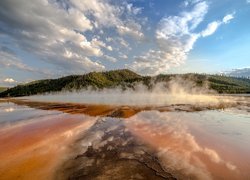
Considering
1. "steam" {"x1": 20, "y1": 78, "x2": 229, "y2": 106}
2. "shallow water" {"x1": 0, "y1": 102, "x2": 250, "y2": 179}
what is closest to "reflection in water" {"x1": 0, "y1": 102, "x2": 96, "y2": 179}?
"shallow water" {"x1": 0, "y1": 102, "x2": 250, "y2": 179}

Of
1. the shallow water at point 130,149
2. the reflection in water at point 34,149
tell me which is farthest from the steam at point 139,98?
the reflection in water at point 34,149

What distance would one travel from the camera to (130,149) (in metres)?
11.3

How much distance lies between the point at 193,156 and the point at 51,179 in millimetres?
5797

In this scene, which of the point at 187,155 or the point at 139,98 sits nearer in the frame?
the point at 187,155

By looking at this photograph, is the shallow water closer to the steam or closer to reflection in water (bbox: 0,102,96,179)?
reflection in water (bbox: 0,102,96,179)

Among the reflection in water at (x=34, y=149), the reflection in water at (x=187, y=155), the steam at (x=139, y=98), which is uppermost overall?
the steam at (x=139, y=98)

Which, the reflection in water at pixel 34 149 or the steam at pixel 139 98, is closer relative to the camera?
the reflection in water at pixel 34 149

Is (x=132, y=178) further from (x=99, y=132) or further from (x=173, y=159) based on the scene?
(x=99, y=132)

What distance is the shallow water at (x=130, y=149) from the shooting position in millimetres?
8578

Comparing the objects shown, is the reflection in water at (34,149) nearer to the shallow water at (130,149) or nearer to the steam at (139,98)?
the shallow water at (130,149)

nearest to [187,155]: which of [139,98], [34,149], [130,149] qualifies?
[130,149]

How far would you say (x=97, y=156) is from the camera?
10.2 meters

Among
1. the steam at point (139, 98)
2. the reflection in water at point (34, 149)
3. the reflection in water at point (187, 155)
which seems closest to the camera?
the reflection in water at point (187, 155)

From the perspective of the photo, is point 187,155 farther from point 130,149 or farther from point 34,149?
point 34,149
